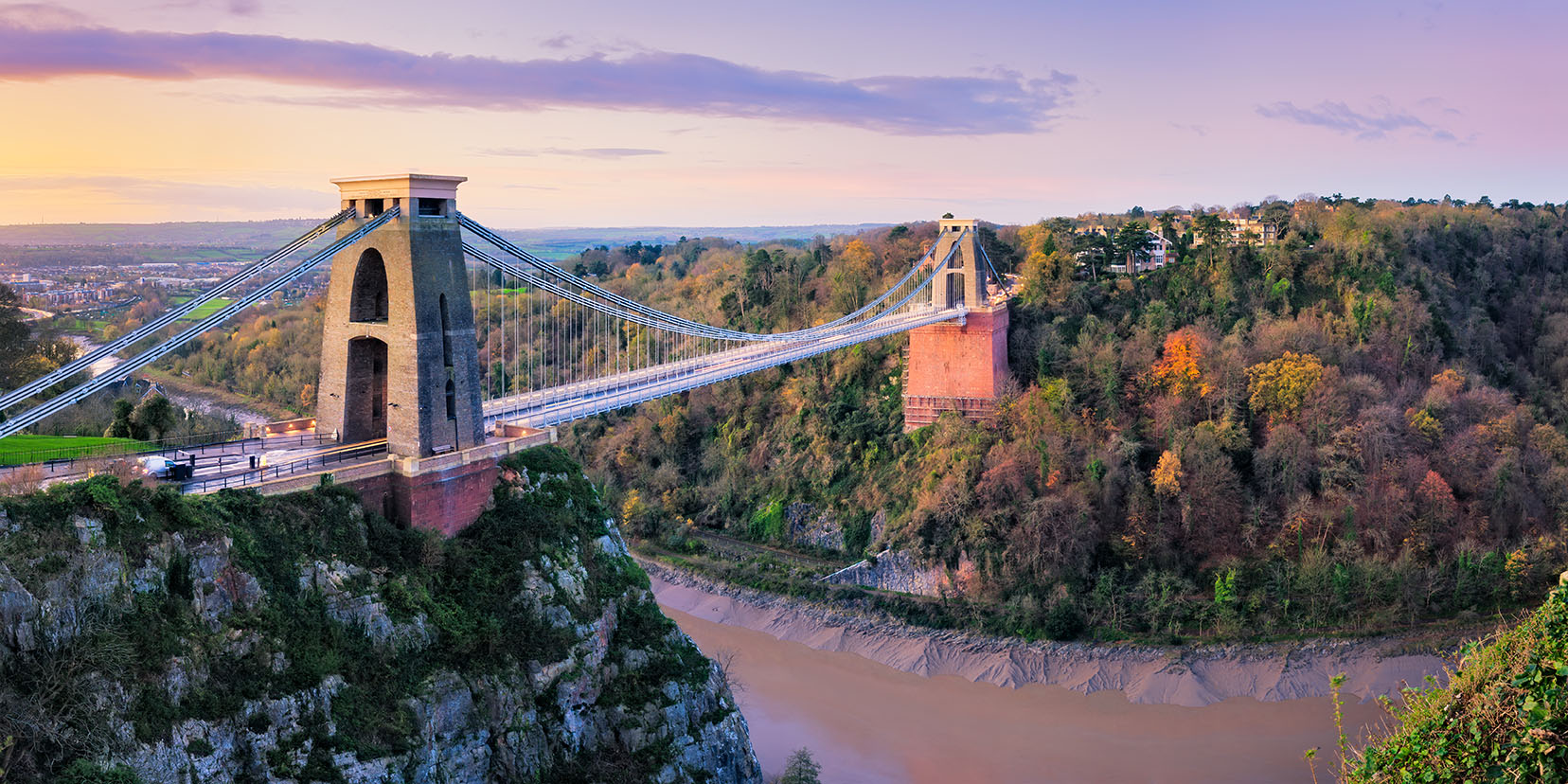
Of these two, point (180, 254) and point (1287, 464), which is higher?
point (180, 254)

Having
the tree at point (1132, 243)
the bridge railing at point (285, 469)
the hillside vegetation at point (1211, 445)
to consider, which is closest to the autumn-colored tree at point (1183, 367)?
the hillside vegetation at point (1211, 445)

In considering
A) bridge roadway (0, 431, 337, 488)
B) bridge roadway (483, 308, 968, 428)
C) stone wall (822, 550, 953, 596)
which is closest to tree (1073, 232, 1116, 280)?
bridge roadway (483, 308, 968, 428)

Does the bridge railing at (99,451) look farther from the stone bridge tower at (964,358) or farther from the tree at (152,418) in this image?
the stone bridge tower at (964,358)

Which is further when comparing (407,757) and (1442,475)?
(1442,475)

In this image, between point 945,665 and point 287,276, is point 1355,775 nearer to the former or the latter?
point 287,276

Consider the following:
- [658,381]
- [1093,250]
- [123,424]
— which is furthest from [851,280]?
[123,424]

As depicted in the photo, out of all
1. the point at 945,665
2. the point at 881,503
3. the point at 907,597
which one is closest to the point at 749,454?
the point at 881,503
